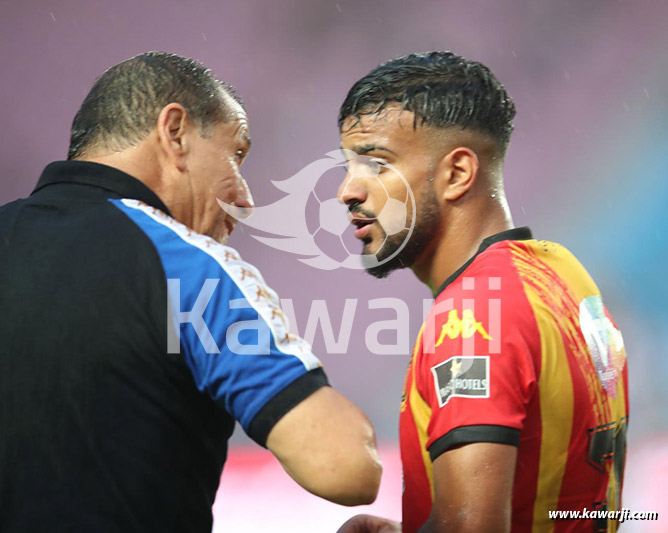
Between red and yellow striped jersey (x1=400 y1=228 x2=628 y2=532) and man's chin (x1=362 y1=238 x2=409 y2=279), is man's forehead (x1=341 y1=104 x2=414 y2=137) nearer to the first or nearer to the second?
man's chin (x1=362 y1=238 x2=409 y2=279)

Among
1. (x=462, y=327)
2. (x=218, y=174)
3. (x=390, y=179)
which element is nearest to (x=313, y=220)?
(x=390, y=179)

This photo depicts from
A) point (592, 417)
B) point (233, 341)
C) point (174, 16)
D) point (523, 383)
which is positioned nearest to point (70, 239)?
point (233, 341)

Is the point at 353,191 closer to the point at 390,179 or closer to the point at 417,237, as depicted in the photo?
the point at 390,179

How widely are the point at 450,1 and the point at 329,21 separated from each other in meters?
1.16

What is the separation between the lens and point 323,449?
4.02ft

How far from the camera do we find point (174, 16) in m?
6.98

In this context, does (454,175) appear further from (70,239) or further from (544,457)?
(70,239)

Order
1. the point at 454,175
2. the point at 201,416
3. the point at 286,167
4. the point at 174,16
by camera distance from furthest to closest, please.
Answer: the point at 286,167, the point at 174,16, the point at 454,175, the point at 201,416

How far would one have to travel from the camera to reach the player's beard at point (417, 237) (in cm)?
213

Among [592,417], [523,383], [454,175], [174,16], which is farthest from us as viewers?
[174,16]

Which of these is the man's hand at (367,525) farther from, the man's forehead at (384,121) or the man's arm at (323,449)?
the man's forehead at (384,121)

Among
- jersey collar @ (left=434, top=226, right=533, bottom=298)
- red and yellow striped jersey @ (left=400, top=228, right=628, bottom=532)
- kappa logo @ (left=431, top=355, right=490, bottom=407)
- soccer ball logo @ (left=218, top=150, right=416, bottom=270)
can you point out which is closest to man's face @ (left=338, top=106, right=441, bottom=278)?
jersey collar @ (left=434, top=226, right=533, bottom=298)

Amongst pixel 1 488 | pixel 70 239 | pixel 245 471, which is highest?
pixel 70 239

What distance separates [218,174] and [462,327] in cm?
69
